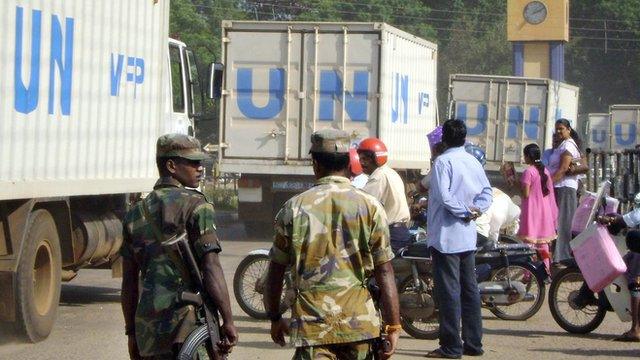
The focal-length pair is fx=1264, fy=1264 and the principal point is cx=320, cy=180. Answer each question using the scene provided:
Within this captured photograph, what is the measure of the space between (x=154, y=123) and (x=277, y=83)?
6971 mm

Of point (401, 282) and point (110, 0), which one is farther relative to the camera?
point (110, 0)

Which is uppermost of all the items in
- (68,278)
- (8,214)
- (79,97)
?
(79,97)

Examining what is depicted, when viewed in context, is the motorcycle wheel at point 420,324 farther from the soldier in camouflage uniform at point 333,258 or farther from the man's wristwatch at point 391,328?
the soldier in camouflage uniform at point 333,258

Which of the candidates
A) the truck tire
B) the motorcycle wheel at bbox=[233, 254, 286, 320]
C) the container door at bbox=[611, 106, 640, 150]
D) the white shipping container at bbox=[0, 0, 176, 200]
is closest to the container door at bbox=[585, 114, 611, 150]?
the container door at bbox=[611, 106, 640, 150]

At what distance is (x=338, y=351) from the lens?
203 inches

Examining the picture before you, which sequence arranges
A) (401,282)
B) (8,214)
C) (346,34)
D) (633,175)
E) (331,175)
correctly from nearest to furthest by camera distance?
1. (331,175)
2. (8,214)
3. (401,282)
4. (633,175)
5. (346,34)

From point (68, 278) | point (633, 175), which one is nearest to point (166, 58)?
point (68, 278)

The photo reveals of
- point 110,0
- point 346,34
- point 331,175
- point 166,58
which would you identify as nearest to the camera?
point 331,175

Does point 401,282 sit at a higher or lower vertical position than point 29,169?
lower

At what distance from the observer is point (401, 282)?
10055 millimetres

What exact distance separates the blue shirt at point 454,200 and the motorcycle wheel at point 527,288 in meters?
1.83

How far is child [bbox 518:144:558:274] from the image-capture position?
13102 millimetres

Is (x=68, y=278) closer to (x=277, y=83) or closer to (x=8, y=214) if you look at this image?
(x=8, y=214)

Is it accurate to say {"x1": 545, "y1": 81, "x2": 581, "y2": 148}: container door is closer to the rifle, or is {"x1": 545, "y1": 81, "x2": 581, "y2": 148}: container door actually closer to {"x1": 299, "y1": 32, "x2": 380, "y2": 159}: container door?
{"x1": 299, "y1": 32, "x2": 380, "y2": 159}: container door
